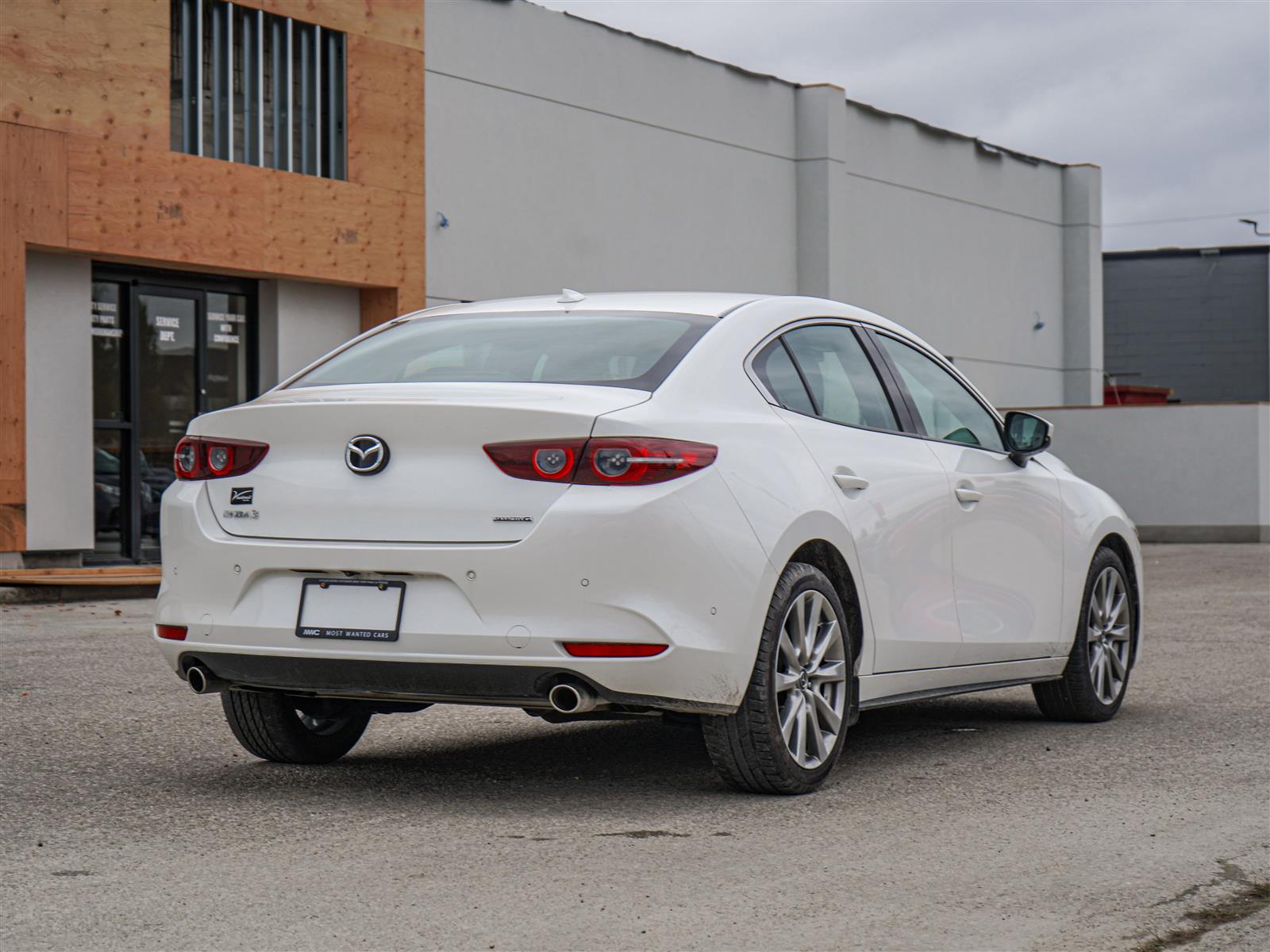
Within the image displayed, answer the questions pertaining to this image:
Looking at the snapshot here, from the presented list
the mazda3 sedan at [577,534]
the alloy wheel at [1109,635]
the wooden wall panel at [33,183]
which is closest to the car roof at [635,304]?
the mazda3 sedan at [577,534]

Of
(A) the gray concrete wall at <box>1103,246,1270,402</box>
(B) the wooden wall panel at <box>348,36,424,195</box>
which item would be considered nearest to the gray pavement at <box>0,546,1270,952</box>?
(B) the wooden wall panel at <box>348,36,424,195</box>

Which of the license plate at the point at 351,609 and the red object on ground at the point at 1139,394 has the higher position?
the red object on ground at the point at 1139,394

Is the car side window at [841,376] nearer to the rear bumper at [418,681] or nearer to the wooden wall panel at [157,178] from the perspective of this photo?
the rear bumper at [418,681]

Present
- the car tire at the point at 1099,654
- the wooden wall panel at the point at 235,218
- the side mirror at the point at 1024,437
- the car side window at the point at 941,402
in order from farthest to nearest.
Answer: the wooden wall panel at the point at 235,218
the car tire at the point at 1099,654
the side mirror at the point at 1024,437
the car side window at the point at 941,402

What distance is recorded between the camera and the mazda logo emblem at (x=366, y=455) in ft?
16.9

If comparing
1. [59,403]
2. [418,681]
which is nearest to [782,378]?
[418,681]

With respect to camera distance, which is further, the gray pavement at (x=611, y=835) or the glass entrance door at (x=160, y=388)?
the glass entrance door at (x=160, y=388)

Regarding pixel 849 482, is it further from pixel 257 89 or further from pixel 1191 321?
Answer: pixel 1191 321

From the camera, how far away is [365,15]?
65.7 feet

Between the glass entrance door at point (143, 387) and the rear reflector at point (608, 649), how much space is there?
44.2 feet

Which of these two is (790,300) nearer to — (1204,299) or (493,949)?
(493,949)

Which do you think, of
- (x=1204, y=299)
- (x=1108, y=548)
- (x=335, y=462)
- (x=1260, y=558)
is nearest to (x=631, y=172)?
(x=1260, y=558)

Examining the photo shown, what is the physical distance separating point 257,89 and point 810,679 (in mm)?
14811

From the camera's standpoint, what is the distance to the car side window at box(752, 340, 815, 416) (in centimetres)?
571
